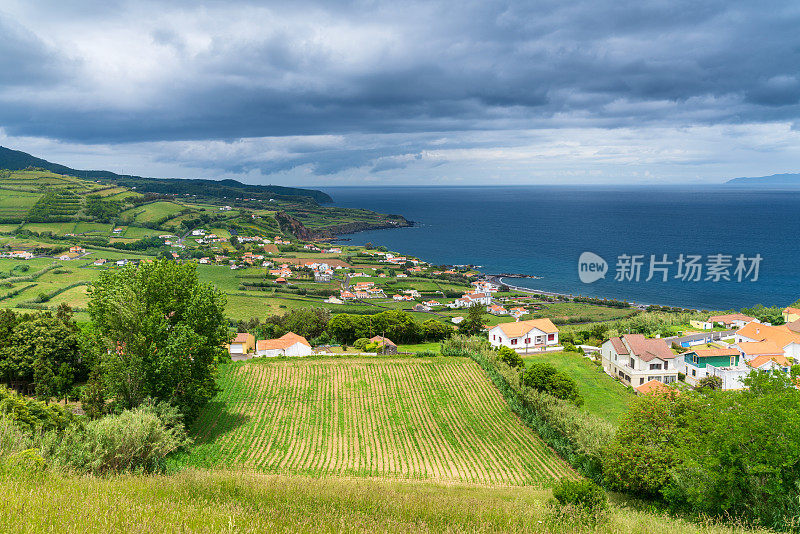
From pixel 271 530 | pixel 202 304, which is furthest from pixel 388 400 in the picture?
pixel 271 530

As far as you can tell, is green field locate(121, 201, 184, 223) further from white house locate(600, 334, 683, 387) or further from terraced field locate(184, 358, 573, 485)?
white house locate(600, 334, 683, 387)

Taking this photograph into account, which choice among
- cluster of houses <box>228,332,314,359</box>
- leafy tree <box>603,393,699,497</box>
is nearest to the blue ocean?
cluster of houses <box>228,332,314,359</box>

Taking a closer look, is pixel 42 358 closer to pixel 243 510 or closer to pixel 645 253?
pixel 243 510

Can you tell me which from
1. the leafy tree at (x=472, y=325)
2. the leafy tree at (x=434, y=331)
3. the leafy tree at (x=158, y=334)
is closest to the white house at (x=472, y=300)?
the leafy tree at (x=472, y=325)

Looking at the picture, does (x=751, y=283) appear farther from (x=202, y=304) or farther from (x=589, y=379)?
(x=202, y=304)

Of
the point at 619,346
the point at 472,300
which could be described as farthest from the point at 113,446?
the point at 472,300

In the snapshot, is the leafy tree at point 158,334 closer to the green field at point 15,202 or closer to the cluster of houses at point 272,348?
the cluster of houses at point 272,348
